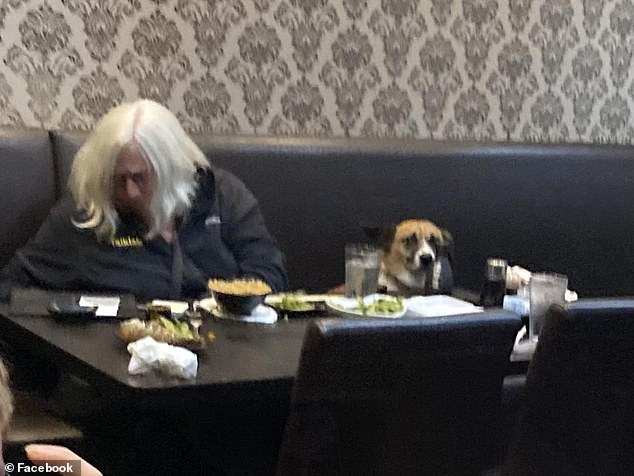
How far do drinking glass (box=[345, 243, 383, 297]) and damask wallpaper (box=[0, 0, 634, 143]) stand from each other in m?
1.04

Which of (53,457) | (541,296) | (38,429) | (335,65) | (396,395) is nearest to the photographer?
(53,457)

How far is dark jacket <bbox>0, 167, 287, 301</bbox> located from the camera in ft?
8.85

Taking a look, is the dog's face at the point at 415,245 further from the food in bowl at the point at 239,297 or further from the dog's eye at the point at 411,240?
the food in bowl at the point at 239,297

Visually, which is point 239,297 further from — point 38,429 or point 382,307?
point 38,429

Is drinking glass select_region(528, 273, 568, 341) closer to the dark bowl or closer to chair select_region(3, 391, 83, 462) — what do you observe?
the dark bowl

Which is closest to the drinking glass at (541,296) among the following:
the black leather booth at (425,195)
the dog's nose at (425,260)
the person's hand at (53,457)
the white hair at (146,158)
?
the dog's nose at (425,260)

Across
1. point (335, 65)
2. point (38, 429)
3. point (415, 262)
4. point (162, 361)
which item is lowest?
point (38, 429)

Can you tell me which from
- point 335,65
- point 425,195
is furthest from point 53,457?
point 335,65

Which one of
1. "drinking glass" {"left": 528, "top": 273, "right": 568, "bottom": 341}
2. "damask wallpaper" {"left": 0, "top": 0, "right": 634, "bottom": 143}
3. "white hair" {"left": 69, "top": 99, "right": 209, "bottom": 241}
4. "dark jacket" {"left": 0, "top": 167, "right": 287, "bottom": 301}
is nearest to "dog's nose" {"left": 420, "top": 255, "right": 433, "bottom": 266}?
"dark jacket" {"left": 0, "top": 167, "right": 287, "bottom": 301}

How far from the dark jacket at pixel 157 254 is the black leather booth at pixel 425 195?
204 mm

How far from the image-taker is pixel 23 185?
2938mm

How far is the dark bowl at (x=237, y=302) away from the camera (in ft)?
7.61

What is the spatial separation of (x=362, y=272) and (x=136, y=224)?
1.93ft

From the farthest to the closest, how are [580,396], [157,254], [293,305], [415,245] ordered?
1. [415,245]
2. [157,254]
3. [293,305]
4. [580,396]
